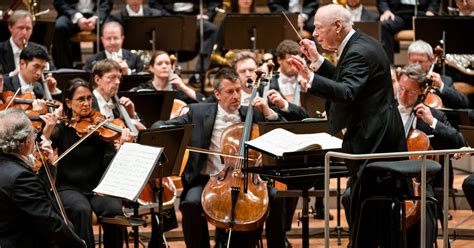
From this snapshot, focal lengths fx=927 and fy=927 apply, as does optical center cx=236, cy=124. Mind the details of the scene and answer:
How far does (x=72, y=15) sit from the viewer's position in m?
8.95

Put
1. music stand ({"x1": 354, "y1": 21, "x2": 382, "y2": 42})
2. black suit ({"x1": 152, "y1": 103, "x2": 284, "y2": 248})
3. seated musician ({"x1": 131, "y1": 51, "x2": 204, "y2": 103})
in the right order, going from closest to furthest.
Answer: black suit ({"x1": 152, "y1": 103, "x2": 284, "y2": 248})
seated musician ({"x1": 131, "y1": 51, "x2": 204, "y2": 103})
music stand ({"x1": 354, "y1": 21, "x2": 382, "y2": 42})

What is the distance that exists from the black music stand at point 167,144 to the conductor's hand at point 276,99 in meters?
0.62

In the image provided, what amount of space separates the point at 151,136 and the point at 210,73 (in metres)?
3.61

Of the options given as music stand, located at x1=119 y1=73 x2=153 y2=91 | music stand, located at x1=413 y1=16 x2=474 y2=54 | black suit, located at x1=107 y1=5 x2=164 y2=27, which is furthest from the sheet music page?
black suit, located at x1=107 y1=5 x2=164 y2=27

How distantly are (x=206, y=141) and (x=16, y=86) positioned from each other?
1604 mm

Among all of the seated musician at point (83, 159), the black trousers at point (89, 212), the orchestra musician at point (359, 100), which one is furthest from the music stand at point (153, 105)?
the orchestra musician at point (359, 100)

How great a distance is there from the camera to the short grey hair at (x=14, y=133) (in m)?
4.26

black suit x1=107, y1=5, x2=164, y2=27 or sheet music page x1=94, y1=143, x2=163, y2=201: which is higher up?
black suit x1=107, y1=5, x2=164, y2=27

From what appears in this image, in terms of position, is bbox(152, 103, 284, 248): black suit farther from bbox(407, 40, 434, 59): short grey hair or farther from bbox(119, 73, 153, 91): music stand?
bbox(407, 40, 434, 59): short grey hair

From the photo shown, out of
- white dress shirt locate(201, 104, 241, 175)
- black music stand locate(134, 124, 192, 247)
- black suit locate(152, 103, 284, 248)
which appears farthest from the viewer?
white dress shirt locate(201, 104, 241, 175)

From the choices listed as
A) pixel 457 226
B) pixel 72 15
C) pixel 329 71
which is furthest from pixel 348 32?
pixel 72 15

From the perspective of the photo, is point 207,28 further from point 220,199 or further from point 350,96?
point 350,96

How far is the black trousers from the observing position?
18.1ft

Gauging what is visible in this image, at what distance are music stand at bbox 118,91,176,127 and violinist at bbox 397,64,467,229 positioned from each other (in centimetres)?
164
